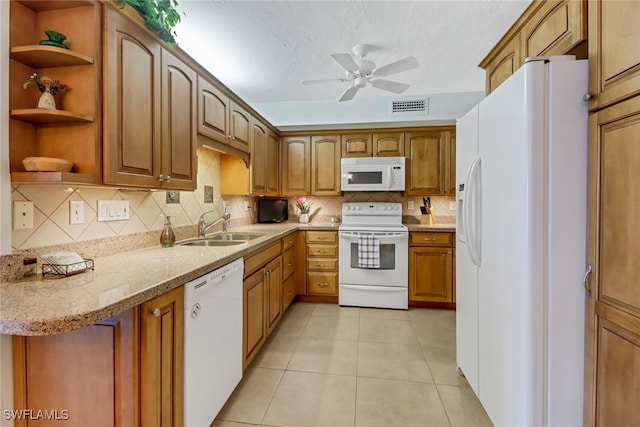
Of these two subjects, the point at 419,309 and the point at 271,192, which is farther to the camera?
the point at 271,192

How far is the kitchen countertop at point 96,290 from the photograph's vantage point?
0.74 meters

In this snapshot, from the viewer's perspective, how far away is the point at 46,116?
1105 millimetres

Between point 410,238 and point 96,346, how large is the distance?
9.46 feet

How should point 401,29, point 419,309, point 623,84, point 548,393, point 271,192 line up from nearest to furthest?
1. point 623,84
2. point 548,393
3. point 401,29
4. point 419,309
5. point 271,192

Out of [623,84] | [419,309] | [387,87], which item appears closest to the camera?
[623,84]

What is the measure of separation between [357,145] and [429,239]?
1.48 meters

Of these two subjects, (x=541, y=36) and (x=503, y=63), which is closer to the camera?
(x=541, y=36)

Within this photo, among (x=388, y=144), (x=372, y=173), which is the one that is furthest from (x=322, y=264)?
(x=388, y=144)

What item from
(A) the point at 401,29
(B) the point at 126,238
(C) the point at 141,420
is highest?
(A) the point at 401,29

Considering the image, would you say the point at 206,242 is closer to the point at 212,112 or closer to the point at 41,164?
the point at 212,112

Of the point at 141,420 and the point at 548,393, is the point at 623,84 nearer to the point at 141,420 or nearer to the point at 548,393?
the point at 548,393

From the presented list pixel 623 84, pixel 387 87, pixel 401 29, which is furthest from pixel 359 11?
pixel 623 84

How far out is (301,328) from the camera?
2.67m

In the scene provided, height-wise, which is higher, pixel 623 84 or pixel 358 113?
pixel 358 113
